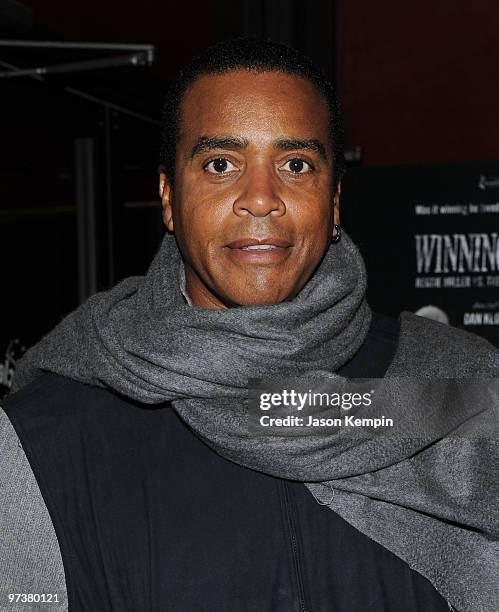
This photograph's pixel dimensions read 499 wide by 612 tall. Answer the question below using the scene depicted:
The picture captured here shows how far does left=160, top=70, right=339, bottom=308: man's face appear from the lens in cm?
91

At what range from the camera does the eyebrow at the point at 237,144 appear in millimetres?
913

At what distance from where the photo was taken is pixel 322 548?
37.4 inches

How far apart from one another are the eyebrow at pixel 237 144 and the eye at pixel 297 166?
0.02 metres

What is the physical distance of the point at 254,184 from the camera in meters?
0.91

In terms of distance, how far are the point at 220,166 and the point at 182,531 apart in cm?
45

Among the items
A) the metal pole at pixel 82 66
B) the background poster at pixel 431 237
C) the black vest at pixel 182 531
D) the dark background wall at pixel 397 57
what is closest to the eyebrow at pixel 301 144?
the black vest at pixel 182 531

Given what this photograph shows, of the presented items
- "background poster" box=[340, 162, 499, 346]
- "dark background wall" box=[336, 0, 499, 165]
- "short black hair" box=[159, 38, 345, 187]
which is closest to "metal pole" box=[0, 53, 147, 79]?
"background poster" box=[340, 162, 499, 346]

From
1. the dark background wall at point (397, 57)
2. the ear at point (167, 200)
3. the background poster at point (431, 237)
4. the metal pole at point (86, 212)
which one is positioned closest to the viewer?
the ear at point (167, 200)

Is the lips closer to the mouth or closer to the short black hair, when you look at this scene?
the mouth

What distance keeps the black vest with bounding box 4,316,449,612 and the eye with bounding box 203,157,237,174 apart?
0.34 meters

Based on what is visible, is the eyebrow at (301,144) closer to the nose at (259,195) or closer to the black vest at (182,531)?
the nose at (259,195)

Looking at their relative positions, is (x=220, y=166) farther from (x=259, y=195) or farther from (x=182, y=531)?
(x=182, y=531)

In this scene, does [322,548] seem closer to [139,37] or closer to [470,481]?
[470,481]

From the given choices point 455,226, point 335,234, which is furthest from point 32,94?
point 335,234
